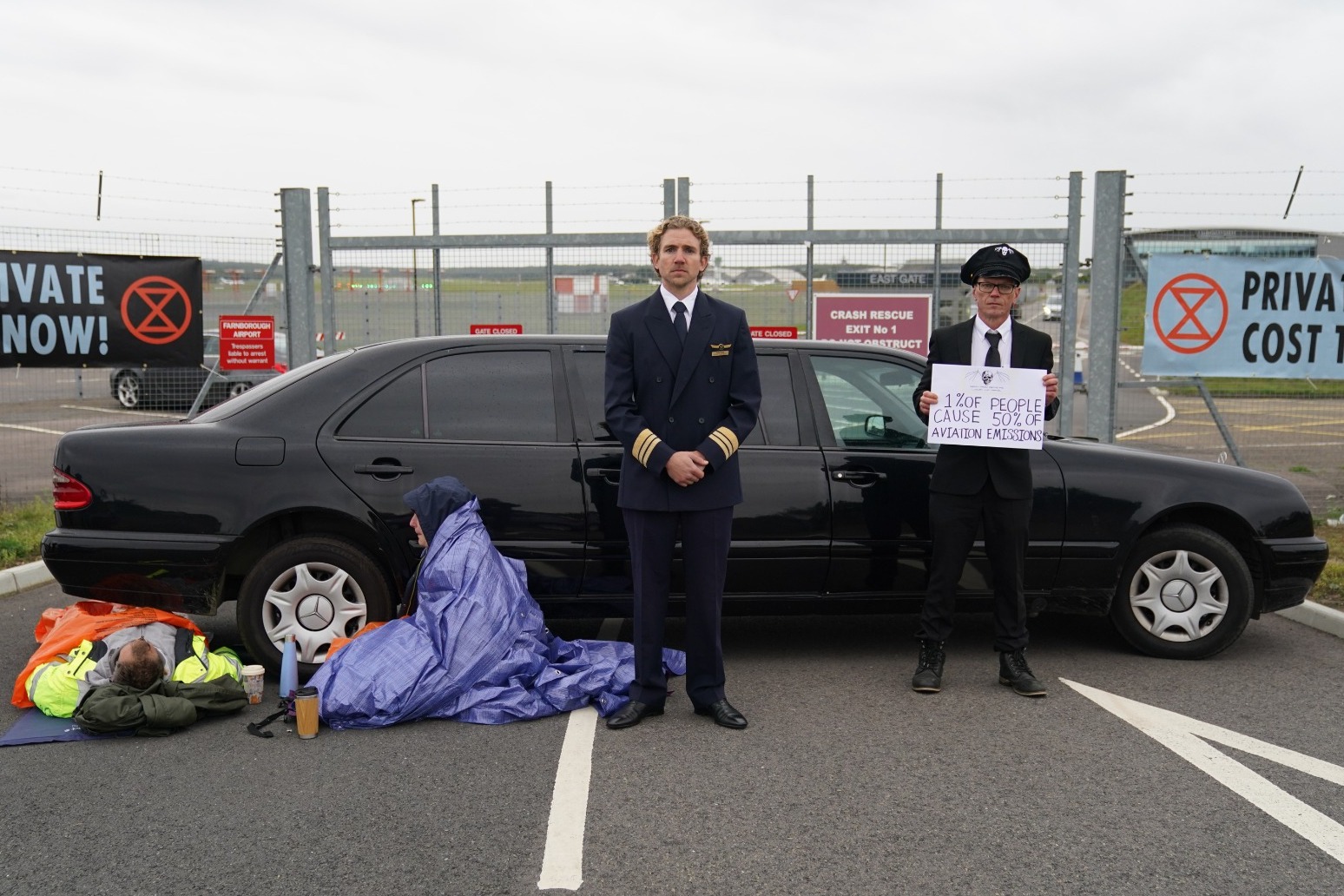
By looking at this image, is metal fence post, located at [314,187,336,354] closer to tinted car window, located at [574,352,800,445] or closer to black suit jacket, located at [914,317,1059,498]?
tinted car window, located at [574,352,800,445]

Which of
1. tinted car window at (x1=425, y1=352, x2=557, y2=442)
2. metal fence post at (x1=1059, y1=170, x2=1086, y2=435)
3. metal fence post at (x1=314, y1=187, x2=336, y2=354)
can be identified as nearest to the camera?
tinted car window at (x1=425, y1=352, x2=557, y2=442)

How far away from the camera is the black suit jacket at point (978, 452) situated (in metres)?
4.87

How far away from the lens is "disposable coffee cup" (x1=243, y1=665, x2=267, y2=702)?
4688 millimetres

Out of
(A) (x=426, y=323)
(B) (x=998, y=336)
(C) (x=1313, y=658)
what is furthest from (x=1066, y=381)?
(A) (x=426, y=323)

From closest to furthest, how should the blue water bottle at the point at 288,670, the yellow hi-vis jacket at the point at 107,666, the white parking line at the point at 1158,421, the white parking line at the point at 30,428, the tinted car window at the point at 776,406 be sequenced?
the yellow hi-vis jacket at the point at 107,666
the blue water bottle at the point at 288,670
the tinted car window at the point at 776,406
the white parking line at the point at 30,428
the white parking line at the point at 1158,421

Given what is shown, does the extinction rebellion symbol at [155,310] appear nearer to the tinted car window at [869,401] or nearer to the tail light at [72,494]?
the tail light at [72,494]

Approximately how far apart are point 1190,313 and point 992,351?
4612 millimetres

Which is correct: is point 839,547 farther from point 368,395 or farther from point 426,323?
point 426,323

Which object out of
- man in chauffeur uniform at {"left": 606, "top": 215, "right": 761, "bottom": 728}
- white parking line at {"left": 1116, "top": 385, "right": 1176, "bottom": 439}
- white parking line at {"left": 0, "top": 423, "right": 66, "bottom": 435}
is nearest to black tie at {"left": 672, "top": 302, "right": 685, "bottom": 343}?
man in chauffeur uniform at {"left": 606, "top": 215, "right": 761, "bottom": 728}

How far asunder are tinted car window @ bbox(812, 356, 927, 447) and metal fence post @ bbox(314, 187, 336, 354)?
18.9 ft

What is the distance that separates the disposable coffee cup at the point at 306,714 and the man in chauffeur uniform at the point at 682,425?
1.10 metres

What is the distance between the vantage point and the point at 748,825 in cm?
347

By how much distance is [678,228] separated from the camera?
14.3ft

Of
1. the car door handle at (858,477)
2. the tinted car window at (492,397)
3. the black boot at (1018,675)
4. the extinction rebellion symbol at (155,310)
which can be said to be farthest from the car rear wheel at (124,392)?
the black boot at (1018,675)
